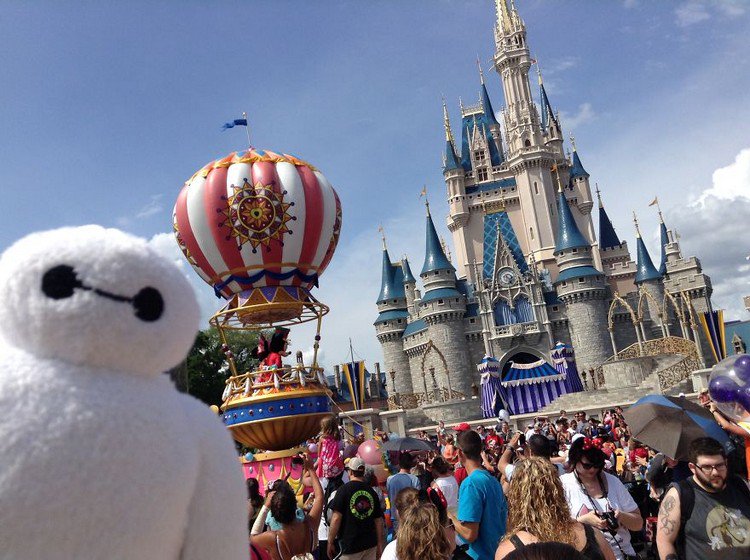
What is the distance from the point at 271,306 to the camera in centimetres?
1014

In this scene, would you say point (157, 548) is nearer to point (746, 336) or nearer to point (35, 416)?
point (35, 416)

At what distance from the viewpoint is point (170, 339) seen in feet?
4.94

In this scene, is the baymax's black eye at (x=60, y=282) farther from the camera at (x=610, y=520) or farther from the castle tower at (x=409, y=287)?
the castle tower at (x=409, y=287)

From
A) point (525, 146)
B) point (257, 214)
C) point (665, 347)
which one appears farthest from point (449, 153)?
point (257, 214)

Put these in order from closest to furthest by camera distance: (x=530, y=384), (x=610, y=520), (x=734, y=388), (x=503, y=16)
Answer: (x=734, y=388)
(x=610, y=520)
(x=530, y=384)
(x=503, y=16)

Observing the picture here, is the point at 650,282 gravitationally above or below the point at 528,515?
above

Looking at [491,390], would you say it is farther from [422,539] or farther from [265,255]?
[422,539]

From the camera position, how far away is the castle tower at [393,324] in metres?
45.1

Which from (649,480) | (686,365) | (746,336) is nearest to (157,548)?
(649,480)

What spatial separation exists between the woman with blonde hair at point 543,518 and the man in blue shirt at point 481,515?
81 cm

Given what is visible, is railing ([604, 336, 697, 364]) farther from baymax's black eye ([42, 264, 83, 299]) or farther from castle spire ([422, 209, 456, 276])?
baymax's black eye ([42, 264, 83, 299])

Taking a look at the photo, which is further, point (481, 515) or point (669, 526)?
point (481, 515)

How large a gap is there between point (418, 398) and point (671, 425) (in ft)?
115

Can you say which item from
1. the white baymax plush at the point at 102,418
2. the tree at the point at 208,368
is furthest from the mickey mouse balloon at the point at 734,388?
the tree at the point at 208,368
